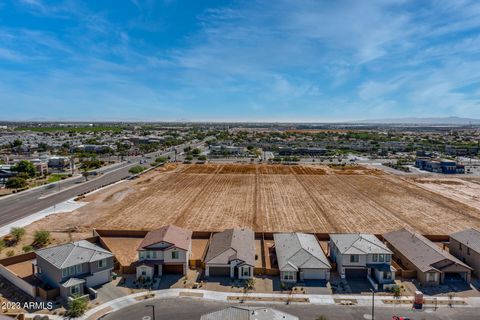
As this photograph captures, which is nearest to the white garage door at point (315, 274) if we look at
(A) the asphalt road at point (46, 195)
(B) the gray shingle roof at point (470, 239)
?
(B) the gray shingle roof at point (470, 239)

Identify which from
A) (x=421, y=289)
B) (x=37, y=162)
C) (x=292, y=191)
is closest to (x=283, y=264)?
(x=421, y=289)

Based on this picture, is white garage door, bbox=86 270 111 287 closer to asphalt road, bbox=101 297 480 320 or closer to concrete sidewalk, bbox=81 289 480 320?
concrete sidewalk, bbox=81 289 480 320

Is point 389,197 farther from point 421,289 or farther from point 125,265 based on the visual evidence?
point 125,265

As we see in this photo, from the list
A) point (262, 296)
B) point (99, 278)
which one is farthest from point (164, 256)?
point (262, 296)

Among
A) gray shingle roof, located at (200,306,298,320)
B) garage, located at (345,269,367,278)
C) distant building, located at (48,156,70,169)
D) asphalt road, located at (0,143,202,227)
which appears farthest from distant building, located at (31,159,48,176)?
garage, located at (345,269,367,278)

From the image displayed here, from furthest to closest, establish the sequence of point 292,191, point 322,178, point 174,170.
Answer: point 174,170
point 322,178
point 292,191

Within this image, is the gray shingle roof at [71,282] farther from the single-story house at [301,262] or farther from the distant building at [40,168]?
the distant building at [40,168]
